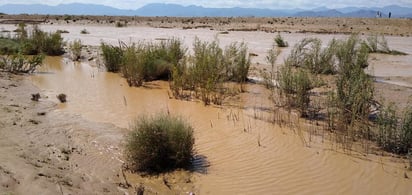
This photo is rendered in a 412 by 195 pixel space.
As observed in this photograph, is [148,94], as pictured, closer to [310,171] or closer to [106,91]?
[106,91]

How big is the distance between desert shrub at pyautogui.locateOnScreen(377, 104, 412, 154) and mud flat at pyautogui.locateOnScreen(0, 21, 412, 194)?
271mm

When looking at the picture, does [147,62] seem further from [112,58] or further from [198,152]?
[198,152]

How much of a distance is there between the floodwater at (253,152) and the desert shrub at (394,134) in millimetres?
362

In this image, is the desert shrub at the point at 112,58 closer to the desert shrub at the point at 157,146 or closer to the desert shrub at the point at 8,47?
the desert shrub at the point at 8,47

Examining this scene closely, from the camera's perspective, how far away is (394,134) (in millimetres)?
7641

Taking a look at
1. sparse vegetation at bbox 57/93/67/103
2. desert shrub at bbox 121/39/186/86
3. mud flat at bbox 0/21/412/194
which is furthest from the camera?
desert shrub at bbox 121/39/186/86

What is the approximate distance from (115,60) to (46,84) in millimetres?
2890

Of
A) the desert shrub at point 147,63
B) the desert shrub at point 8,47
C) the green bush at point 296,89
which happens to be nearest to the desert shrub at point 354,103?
the green bush at point 296,89

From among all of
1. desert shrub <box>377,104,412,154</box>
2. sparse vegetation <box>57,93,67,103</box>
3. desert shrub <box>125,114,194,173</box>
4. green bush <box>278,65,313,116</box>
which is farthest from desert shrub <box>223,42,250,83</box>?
desert shrub <box>125,114,194,173</box>

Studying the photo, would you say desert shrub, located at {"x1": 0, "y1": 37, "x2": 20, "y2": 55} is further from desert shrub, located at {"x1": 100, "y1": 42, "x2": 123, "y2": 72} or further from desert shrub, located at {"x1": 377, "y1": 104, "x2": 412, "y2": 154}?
desert shrub, located at {"x1": 377, "y1": 104, "x2": 412, "y2": 154}

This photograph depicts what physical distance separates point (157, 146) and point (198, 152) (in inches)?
44.1

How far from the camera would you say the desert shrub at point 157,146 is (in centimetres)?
664

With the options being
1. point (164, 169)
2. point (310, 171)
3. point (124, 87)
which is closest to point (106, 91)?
point (124, 87)

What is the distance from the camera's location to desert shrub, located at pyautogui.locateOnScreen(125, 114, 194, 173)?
6645 millimetres
